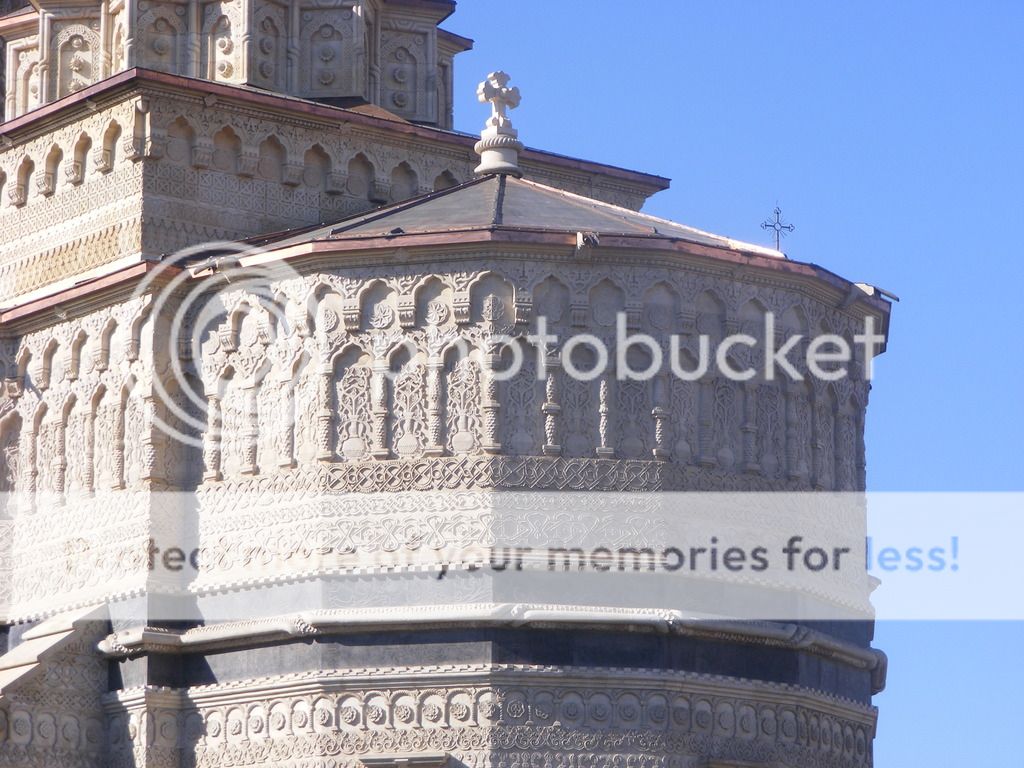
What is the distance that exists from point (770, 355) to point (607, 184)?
559 centimetres

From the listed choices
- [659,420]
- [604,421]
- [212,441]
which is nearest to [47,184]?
[212,441]

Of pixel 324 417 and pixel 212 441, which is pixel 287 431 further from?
Result: pixel 212 441

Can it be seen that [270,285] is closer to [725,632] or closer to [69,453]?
[69,453]

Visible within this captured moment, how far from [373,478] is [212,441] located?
1.90 metres

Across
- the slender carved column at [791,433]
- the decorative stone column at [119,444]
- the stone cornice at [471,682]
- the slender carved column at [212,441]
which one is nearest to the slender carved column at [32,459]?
the decorative stone column at [119,444]

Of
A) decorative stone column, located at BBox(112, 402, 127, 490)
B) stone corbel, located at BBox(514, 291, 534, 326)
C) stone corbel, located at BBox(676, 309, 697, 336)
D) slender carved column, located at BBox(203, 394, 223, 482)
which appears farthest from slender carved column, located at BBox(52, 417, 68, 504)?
stone corbel, located at BBox(676, 309, 697, 336)

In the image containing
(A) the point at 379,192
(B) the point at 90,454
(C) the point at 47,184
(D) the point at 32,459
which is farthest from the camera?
(C) the point at 47,184

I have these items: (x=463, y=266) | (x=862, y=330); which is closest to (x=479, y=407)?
(x=463, y=266)

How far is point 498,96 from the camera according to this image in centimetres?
2445

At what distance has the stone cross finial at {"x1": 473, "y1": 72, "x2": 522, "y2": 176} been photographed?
24391 millimetres

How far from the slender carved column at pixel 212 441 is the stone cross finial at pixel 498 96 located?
4009 mm

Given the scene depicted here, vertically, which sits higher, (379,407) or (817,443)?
(379,407)

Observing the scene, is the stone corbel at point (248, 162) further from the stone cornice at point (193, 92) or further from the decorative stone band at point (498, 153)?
the decorative stone band at point (498, 153)
